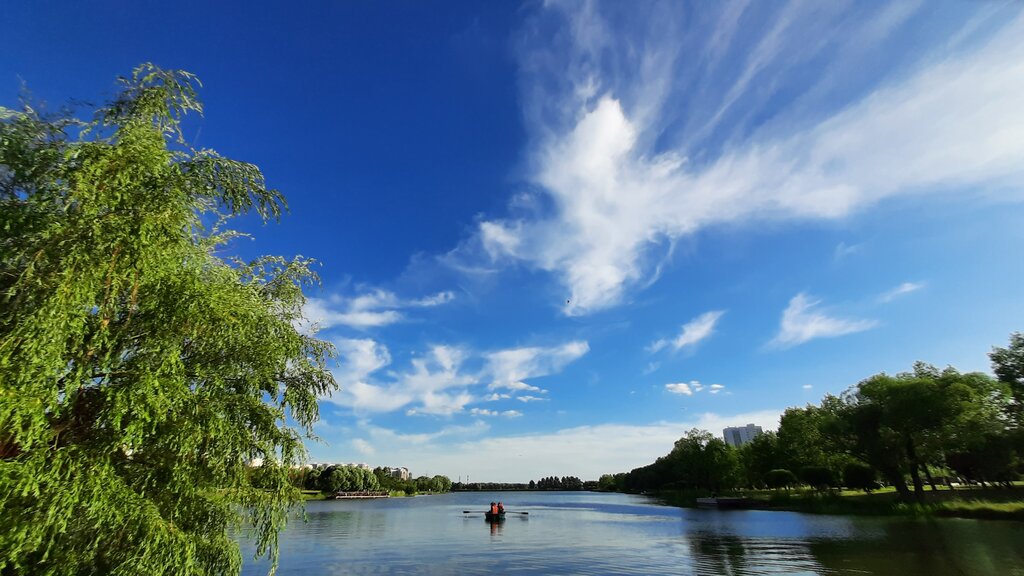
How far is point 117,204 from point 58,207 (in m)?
1.35

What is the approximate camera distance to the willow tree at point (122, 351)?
8.49 meters

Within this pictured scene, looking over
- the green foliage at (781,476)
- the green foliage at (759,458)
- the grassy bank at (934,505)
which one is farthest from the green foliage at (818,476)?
the green foliage at (759,458)

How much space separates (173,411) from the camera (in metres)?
10.4

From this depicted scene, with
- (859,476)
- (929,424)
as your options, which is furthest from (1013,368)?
(859,476)

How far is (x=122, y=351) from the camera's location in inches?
408

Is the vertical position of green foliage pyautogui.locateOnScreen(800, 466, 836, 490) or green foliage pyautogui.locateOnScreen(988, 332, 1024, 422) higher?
green foliage pyautogui.locateOnScreen(988, 332, 1024, 422)

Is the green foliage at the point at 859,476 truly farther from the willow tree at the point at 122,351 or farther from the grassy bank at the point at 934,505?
the willow tree at the point at 122,351

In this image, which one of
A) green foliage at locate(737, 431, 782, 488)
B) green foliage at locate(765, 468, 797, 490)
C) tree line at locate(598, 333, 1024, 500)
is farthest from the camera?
green foliage at locate(737, 431, 782, 488)

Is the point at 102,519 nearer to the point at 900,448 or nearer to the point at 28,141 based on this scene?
the point at 28,141

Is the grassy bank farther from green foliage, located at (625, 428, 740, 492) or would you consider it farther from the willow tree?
the willow tree

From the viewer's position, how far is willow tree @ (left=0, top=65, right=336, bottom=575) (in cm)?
849

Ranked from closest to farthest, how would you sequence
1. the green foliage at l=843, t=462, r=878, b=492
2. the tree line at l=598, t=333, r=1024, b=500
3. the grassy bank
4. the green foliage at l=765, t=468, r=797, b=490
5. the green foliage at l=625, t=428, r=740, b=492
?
the grassy bank
the tree line at l=598, t=333, r=1024, b=500
the green foliage at l=843, t=462, r=878, b=492
the green foliage at l=765, t=468, r=797, b=490
the green foliage at l=625, t=428, r=740, b=492

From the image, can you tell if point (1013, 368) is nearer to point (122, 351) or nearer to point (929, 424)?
point (929, 424)

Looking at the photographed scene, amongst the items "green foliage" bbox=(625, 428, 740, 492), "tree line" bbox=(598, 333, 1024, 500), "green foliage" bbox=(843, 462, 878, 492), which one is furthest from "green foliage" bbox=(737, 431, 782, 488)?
"tree line" bbox=(598, 333, 1024, 500)
